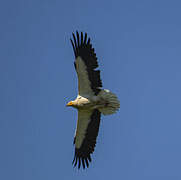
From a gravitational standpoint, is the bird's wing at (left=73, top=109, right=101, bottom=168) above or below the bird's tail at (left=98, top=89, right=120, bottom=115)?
below

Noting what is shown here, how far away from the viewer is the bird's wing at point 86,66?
1119 cm

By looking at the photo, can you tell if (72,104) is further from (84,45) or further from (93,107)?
(84,45)

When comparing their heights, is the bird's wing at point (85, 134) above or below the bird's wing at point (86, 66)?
Answer: below

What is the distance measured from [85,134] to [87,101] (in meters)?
1.00

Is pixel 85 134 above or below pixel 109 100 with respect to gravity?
below

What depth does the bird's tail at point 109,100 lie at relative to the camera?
11398mm

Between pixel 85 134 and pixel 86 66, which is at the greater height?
pixel 86 66

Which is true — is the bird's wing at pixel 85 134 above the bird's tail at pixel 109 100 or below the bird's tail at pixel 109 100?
below

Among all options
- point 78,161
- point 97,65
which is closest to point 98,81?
point 97,65

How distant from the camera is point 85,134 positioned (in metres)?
11.8

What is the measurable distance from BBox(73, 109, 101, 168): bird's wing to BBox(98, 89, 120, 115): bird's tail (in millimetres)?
403

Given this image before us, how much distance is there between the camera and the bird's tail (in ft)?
37.4

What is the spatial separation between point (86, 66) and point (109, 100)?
3.73 ft

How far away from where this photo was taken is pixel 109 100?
11.4 metres
